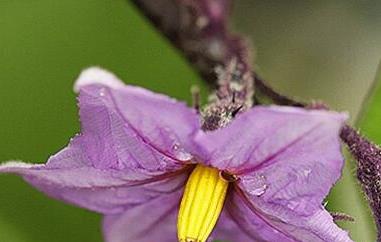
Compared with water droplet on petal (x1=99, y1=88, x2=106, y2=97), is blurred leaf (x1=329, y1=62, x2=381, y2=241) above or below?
above

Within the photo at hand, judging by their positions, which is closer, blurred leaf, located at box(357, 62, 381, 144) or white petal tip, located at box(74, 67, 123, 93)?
white petal tip, located at box(74, 67, 123, 93)

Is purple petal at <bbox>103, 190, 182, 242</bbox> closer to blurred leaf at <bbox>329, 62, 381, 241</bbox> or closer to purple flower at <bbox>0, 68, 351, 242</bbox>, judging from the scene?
purple flower at <bbox>0, 68, 351, 242</bbox>

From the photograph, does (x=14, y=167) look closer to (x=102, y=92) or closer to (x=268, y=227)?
(x=102, y=92)

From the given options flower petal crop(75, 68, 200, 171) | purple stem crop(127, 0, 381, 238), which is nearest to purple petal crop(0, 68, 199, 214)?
flower petal crop(75, 68, 200, 171)

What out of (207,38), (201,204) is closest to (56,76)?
(207,38)

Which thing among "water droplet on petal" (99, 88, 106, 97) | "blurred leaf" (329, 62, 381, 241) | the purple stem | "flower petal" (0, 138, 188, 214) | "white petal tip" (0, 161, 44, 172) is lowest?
"white petal tip" (0, 161, 44, 172)

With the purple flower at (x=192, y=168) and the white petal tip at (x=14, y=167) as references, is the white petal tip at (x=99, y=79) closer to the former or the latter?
the purple flower at (x=192, y=168)
